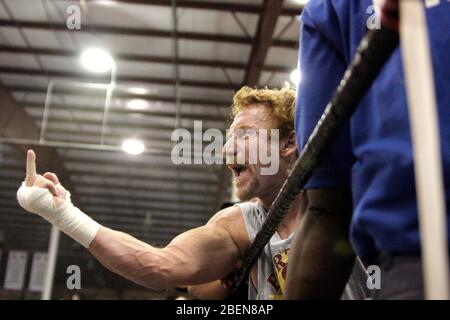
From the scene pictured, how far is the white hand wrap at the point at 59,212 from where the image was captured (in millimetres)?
1401

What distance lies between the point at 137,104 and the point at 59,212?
6429mm

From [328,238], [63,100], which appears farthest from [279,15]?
[328,238]

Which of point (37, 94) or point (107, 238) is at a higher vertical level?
point (37, 94)

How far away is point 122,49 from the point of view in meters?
6.57

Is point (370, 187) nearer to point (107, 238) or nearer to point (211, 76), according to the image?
point (107, 238)

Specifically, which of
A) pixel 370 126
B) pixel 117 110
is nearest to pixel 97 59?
pixel 117 110

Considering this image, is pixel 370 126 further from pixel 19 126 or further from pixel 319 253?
pixel 19 126

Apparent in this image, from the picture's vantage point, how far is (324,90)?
81 centimetres

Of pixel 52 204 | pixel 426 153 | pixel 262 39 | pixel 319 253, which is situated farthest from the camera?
pixel 262 39

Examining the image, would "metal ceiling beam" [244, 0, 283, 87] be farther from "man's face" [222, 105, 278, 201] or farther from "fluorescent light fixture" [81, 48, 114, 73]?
"man's face" [222, 105, 278, 201]

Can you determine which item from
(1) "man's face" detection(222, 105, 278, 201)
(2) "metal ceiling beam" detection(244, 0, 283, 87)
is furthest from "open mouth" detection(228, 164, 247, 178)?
(2) "metal ceiling beam" detection(244, 0, 283, 87)

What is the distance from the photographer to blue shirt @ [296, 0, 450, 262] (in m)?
0.62
